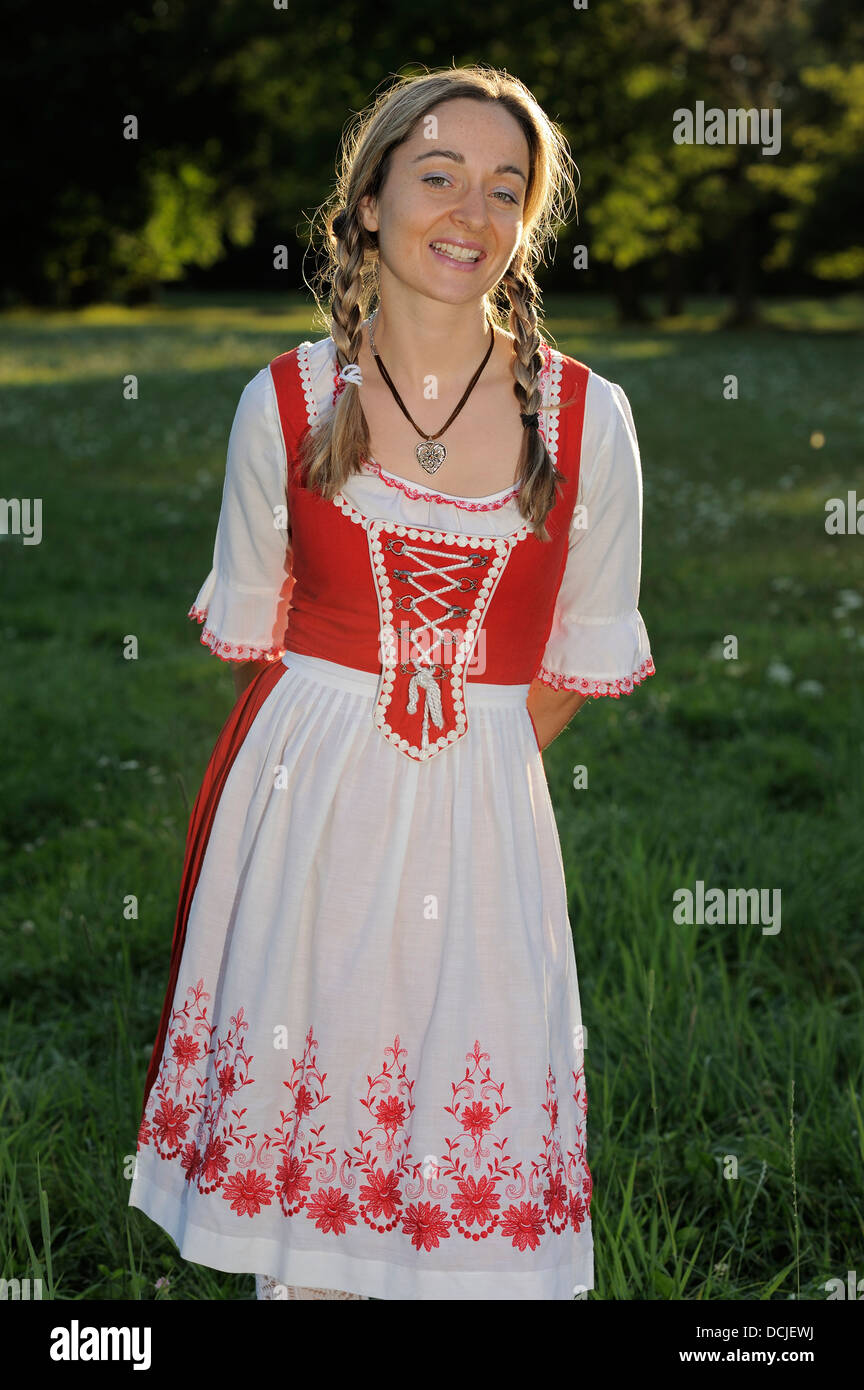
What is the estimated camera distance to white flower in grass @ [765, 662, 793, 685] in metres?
6.70

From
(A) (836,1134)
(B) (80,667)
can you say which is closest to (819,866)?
(A) (836,1134)

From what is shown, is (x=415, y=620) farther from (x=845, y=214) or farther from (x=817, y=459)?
(x=845, y=214)

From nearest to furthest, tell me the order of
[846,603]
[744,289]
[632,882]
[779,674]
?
[632,882] < [779,674] < [846,603] < [744,289]

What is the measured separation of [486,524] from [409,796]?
1.61ft

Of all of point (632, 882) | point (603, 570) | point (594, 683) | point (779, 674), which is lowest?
point (632, 882)

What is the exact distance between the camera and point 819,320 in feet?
151

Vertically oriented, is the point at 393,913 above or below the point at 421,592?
below

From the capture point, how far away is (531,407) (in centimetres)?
250

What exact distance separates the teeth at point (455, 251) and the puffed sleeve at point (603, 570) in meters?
0.31

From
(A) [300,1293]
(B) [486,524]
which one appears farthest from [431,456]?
(A) [300,1293]

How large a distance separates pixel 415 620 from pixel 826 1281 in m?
1.73

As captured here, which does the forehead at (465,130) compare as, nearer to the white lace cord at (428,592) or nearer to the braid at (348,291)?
the braid at (348,291)

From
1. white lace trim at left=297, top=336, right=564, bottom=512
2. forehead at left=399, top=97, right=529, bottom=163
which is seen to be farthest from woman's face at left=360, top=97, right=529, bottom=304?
white lace trim at left=297, top=336, right=564, bottom=512

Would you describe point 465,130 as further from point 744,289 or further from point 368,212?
point 744,289
